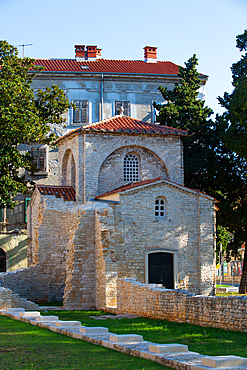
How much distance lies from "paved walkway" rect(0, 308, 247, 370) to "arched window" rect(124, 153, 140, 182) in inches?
497

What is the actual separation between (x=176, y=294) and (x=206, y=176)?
45.3 feet

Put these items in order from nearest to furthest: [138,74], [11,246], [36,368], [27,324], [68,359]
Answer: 1. [36,368]
2. [68,359]
3. [27,324]
4. [11,246]
5. [138,74]

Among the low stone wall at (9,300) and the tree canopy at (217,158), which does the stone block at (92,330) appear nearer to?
the low stone wall at (9,300)

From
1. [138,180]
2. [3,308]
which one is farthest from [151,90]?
[3,308]

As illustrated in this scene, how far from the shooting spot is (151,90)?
39.4m

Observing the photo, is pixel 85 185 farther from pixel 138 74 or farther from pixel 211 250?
pixel 138 74

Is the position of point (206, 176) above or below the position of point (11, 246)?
above

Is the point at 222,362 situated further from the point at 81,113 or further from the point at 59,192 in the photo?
the point at 81,113

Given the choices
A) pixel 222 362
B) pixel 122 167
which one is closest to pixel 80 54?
pixel 122 167

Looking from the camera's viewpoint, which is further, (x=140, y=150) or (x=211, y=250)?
(x=140, y=150)

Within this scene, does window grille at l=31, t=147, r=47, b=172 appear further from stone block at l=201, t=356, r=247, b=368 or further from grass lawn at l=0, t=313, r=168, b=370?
stone block at l=201, t=356, r=247, b=368

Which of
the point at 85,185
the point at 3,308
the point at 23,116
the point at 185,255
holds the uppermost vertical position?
the point at 23,116

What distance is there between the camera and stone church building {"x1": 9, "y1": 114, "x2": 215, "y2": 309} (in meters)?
22.2

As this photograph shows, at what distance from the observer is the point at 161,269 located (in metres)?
22.7
